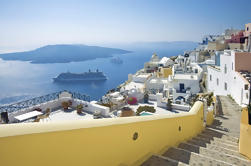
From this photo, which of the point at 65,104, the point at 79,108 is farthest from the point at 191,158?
the point at 65,104

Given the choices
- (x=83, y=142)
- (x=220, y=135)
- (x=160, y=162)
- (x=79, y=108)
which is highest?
(x=83, y=142)

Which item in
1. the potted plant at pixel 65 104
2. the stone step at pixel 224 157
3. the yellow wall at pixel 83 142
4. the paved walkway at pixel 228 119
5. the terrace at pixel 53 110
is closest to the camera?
the yellow wall at pixel 83 142

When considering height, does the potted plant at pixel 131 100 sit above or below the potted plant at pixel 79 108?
below

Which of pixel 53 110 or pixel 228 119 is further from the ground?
pixel 53 110

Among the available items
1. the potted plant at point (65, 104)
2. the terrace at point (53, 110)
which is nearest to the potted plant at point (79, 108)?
the terrace at point (53, 110)

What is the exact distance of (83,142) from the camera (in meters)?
2.41

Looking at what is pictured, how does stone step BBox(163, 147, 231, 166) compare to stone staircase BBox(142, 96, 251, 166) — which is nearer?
stone staircase BBox(142, 96, 251, 166)

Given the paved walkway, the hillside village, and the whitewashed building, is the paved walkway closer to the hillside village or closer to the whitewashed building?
the hillside village

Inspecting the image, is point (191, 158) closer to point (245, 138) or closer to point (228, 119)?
A: point (245, 138)

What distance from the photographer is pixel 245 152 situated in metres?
4.76

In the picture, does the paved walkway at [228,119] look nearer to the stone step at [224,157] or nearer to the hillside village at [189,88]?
the hillside village at [189,88]

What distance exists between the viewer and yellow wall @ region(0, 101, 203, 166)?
1.81m

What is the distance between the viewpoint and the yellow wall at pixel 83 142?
1815mm

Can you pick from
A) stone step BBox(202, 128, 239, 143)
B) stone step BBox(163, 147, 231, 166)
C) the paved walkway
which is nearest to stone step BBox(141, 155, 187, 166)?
stone step BBox(163, 147, 231, 166)
